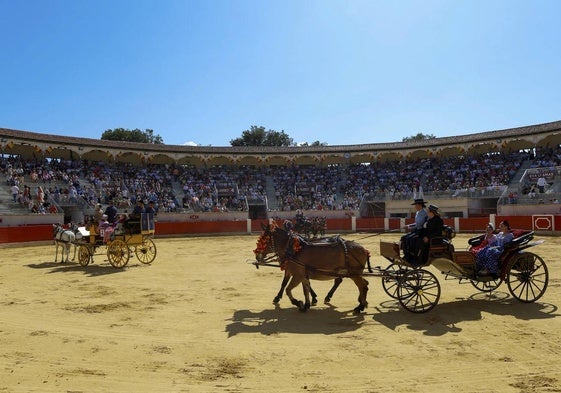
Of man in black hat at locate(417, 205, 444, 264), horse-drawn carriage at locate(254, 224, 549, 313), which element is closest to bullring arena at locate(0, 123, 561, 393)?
horse-drawn carriage at locate(254, 224, 549, 313)

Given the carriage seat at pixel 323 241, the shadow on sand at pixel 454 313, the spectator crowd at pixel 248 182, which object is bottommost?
the shadow on sand at pixel 454 313

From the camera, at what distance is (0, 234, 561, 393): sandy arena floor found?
4.29 meters

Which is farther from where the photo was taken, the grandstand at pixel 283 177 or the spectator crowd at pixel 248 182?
the spectator crowd at pixel 248 182

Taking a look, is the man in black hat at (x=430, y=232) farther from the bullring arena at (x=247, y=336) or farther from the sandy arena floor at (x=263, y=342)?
the sandy arena floor at (x=263, y=342)

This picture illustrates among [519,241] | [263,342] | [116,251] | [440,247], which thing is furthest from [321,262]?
[116,251]

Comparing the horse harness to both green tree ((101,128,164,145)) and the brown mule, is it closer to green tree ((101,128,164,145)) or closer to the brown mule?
the brown mule

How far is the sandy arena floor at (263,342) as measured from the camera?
169 inches

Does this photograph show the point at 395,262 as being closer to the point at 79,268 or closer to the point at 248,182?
the point at 79,268

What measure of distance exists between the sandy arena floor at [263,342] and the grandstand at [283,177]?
770 inches

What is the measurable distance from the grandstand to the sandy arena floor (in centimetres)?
1956

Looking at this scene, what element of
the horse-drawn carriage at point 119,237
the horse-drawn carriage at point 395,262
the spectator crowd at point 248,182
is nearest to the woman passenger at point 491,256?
the horse-drawn carriage at point 395,262

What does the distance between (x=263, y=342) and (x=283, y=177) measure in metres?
35.4

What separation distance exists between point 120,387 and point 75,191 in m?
26.8

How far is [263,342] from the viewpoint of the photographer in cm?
560
